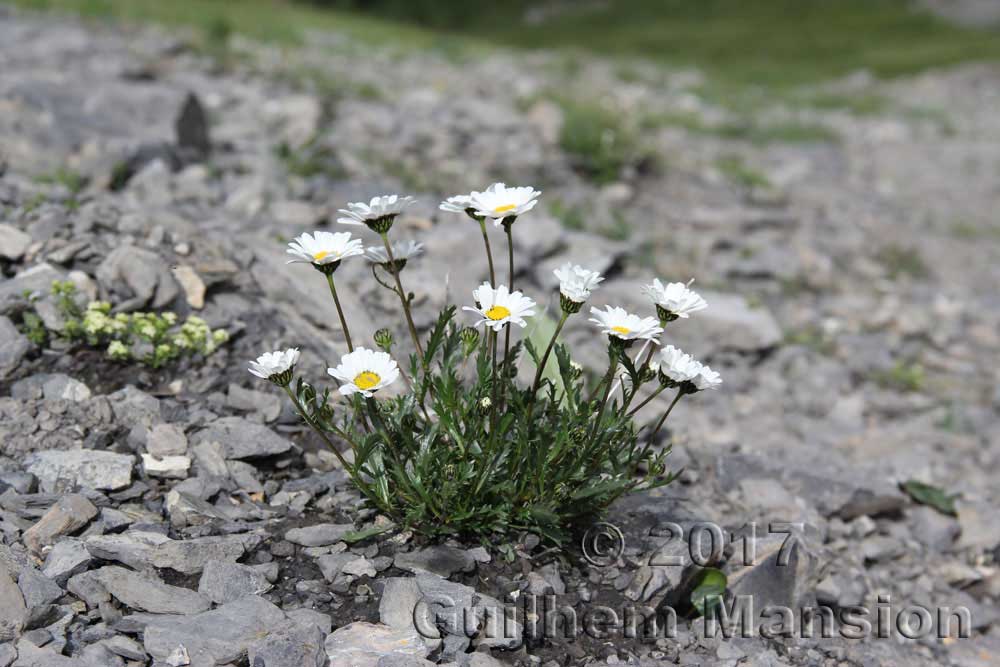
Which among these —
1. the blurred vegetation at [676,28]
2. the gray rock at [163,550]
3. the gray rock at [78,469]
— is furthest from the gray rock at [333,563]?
the blurred vegetation at [676,28]

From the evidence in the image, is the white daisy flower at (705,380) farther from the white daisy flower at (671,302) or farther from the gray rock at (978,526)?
the gray rock at (978,526)

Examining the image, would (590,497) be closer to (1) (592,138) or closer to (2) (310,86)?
(1) (592,138)

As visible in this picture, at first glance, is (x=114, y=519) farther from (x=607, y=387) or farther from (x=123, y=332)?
(x=607, y=387)

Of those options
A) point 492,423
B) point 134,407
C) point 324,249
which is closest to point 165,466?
point 134,407

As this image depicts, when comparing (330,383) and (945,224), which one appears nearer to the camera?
(330,383)

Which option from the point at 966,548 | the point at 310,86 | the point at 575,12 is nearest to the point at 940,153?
the point at 310,86

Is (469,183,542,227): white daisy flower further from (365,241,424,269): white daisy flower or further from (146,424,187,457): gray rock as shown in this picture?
(146,424,187,457): gray rock

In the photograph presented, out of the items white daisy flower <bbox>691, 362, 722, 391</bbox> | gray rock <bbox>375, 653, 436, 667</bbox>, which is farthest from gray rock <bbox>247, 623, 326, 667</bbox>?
white daisy flower <bbox>691, 362, 722, 391</bbox>
